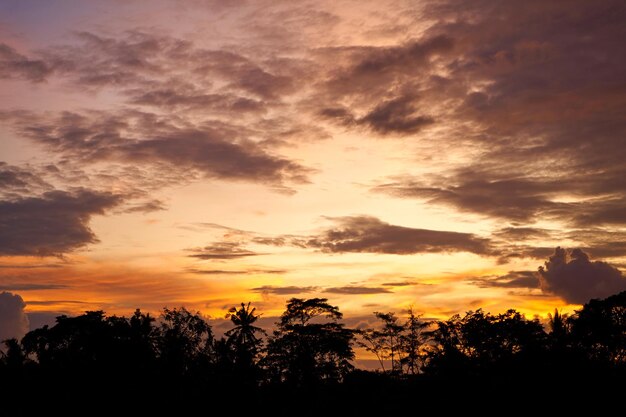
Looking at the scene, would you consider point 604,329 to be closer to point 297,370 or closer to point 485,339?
point 485,339

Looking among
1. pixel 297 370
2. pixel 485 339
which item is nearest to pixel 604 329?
pixel 485 339

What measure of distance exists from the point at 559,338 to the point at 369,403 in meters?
18.7

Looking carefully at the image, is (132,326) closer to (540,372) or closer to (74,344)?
(74,344)

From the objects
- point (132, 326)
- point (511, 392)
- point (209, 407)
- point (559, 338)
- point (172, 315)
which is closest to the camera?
point (511, 392)

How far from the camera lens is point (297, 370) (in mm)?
75312

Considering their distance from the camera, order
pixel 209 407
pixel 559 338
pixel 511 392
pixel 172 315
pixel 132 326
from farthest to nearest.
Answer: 1. pixel 172 315
2. pixel 132 326
3. pixel 559 338
4. pixel 209 407
5. pixel 511 392

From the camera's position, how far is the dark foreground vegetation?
49.7 metres

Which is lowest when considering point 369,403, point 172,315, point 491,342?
point 369,403

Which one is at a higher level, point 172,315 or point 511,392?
point 172,315

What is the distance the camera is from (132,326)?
66.4m

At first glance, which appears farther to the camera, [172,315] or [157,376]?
[172,315]

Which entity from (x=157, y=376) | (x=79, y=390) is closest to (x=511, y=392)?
(x=157, y=376)

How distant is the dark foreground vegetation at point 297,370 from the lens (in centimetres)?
4966

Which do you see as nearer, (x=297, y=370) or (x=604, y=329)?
(x=604, y=329)
